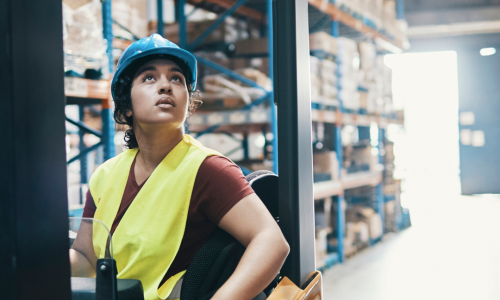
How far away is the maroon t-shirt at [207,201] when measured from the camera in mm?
1294

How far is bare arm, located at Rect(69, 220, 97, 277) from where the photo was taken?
835 mm

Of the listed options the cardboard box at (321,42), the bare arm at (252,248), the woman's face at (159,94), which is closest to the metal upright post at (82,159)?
the cardboard box at (321,42)

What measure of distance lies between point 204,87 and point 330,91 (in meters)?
1.48

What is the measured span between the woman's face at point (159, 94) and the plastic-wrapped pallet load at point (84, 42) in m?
1.67

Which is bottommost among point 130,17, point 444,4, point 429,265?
point 429,265

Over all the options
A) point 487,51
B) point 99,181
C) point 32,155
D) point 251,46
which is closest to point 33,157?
point 32,155

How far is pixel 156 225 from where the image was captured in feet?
4.29

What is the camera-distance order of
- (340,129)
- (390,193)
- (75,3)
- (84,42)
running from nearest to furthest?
(75,3) → (84,42) → (340,129) → (390,193)

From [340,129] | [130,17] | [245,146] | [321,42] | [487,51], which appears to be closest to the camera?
[130,17]

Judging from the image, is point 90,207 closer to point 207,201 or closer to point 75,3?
point 207,201

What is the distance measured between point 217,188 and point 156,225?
208 millimetres

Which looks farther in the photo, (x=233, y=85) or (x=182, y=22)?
(x=182, y=22)

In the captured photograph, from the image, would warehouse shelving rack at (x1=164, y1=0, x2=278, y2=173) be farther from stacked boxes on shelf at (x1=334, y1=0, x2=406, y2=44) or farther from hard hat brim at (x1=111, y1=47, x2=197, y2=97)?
hard hat brim at (x1=111, y1=47, x2=197, y2=97)

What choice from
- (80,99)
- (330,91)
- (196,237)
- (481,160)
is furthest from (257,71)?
(481,160)
